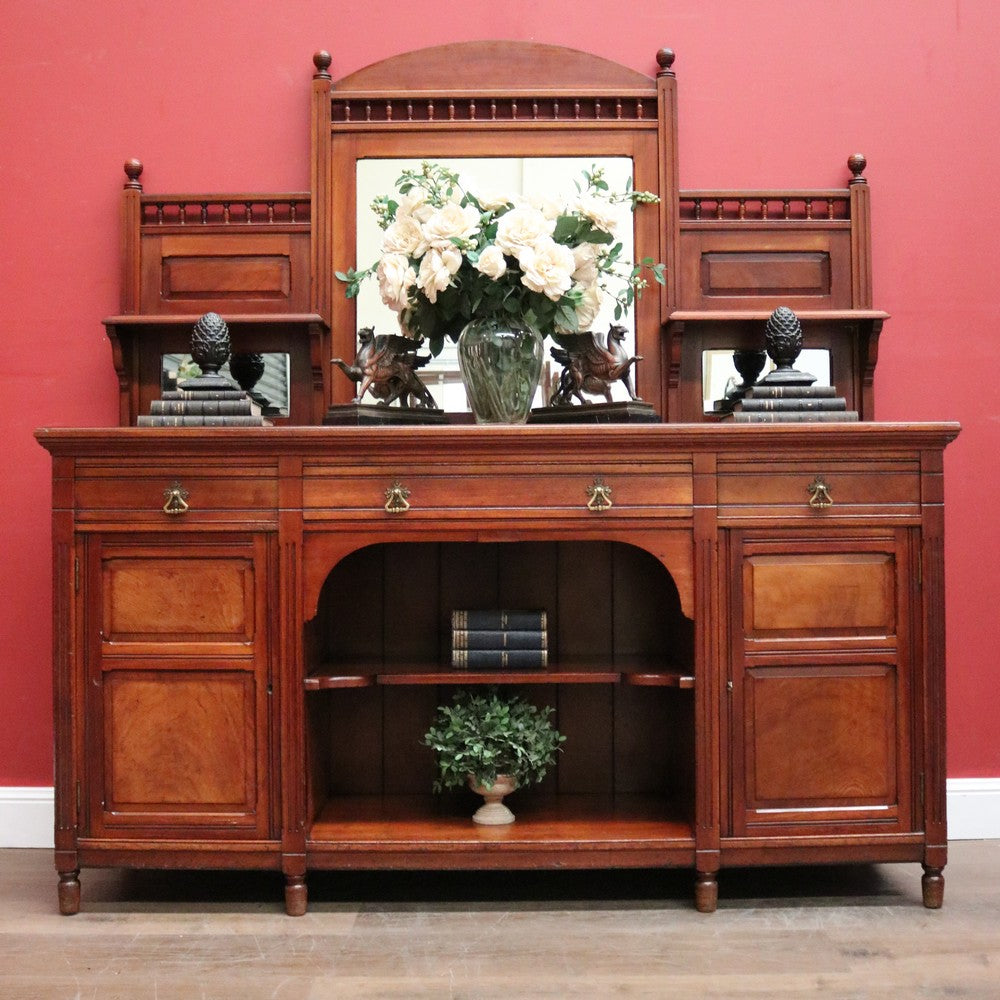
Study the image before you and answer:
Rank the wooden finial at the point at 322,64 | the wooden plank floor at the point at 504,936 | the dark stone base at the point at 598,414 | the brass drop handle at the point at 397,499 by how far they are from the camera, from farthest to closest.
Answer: the wooden finial at the point at 322,64, the dark stone base at the point at 598,414, the brass drop handle at the point at 397,499, the wooden plank floor at the point at 504,936

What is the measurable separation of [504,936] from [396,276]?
1410mm

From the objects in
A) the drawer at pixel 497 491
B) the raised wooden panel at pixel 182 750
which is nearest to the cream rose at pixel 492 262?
the drawer at pixel 497 491

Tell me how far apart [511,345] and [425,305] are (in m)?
0.22

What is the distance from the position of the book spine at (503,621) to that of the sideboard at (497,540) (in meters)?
0.24

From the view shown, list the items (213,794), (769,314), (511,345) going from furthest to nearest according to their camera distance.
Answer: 1. (769,314)
2. (511,345)
3. (213,794)

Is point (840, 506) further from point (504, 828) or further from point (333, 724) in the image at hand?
point (333, 724)

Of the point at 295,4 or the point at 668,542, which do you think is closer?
the point at 668,542

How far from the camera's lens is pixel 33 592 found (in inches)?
106

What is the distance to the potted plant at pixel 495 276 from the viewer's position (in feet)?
7.29

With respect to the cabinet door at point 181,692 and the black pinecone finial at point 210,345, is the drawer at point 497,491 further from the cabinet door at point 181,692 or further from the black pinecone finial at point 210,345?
the black pinecone finial at point 210,345

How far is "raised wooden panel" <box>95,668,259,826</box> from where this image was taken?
2.15 metres

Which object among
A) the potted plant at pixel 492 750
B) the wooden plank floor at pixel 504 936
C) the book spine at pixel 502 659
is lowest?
the wooden plank floor at pixel 504 936

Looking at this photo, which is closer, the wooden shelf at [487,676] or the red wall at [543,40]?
the wooden shelf at [487,676]

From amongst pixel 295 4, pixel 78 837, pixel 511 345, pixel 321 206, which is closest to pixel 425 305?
pixel 511 345
